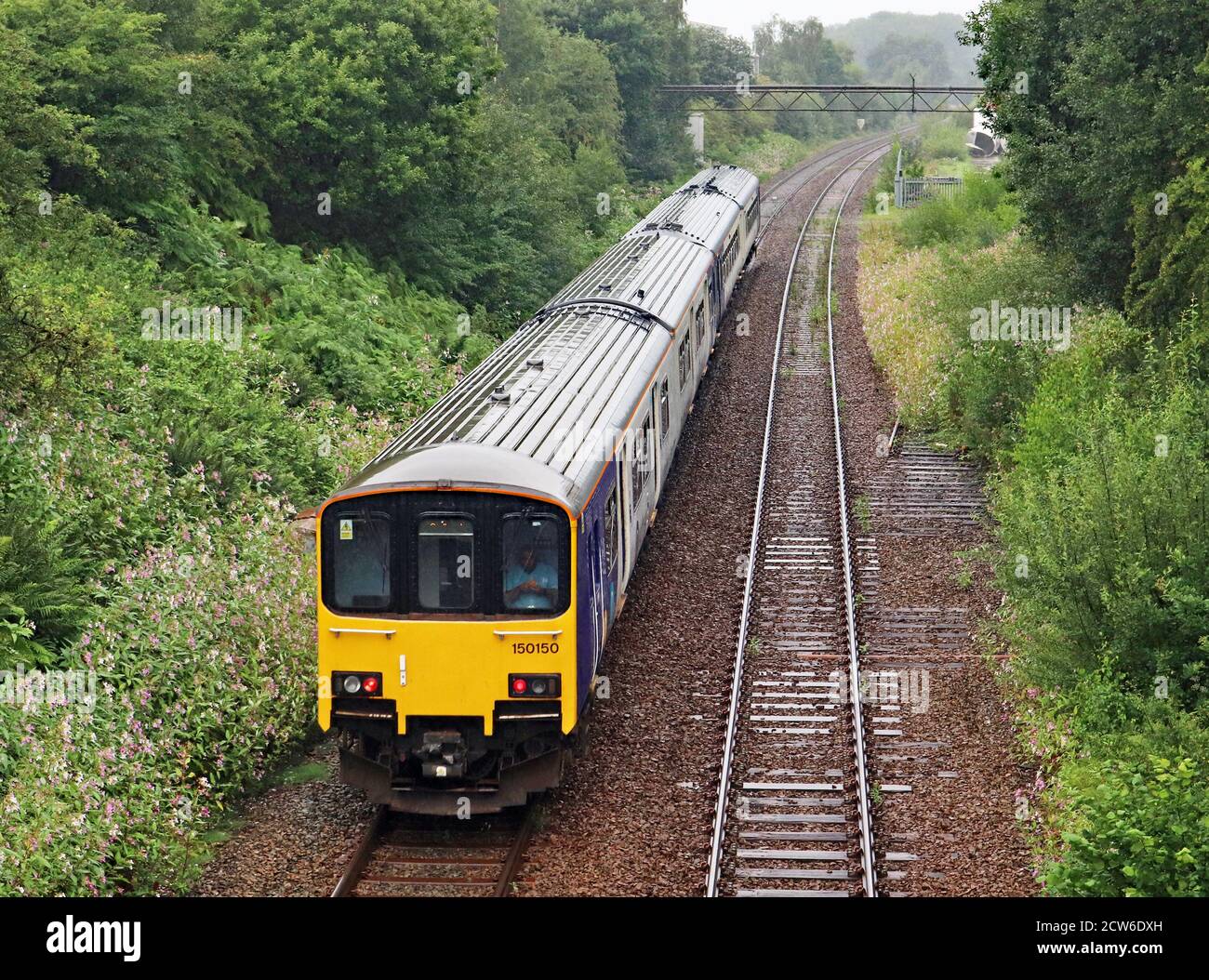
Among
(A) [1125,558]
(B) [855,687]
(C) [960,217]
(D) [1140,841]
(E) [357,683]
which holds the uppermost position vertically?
(C) [960,217]

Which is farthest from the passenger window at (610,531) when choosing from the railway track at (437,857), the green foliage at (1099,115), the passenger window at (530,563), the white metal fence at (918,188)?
the white metal fence at (918,188)

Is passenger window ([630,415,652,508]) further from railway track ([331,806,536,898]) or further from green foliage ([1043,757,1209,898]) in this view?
green foliage ([1043,757,1209,898])

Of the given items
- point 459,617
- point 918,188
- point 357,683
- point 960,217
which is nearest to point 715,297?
point 960,217

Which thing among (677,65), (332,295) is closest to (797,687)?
(332,295)

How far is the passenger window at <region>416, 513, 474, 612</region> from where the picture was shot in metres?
10.6

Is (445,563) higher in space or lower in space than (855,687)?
higher

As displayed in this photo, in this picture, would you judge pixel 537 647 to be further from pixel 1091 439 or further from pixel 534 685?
pixel 1091 439

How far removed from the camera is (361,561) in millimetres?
10711

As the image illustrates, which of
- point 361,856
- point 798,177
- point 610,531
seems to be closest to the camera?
point 361,856

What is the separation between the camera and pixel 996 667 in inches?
552

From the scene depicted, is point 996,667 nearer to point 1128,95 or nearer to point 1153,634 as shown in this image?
point 1153,634

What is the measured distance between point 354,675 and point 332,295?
1239cm

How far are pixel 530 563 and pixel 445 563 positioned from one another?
64cm

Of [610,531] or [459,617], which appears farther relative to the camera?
[610,531]
